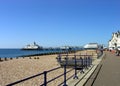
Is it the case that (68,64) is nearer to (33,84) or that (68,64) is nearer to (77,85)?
(33,84)

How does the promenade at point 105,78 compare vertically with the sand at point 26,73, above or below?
above

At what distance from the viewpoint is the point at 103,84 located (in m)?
14.6

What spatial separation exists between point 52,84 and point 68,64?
11.2 meters

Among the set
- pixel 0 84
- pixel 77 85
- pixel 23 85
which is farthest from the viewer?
pixel 0 84

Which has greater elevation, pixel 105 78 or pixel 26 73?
pixel 105 78

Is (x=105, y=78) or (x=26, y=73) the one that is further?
(x=26, y=73)

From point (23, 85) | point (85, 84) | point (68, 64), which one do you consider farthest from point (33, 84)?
point (68, 64)

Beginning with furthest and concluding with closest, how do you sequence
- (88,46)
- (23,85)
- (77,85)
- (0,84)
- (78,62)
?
(88,46), (78,62), (0,84), (23,85), (77,85)

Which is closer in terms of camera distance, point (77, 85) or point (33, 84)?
point (77, 85)

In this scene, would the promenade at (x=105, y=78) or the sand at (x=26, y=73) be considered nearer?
the promenade at (x=105, y=78)

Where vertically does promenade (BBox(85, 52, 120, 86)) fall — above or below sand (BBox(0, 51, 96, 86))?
above

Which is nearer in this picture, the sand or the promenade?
the promenade

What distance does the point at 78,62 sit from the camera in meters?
30.6

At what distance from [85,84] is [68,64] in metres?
17.9
